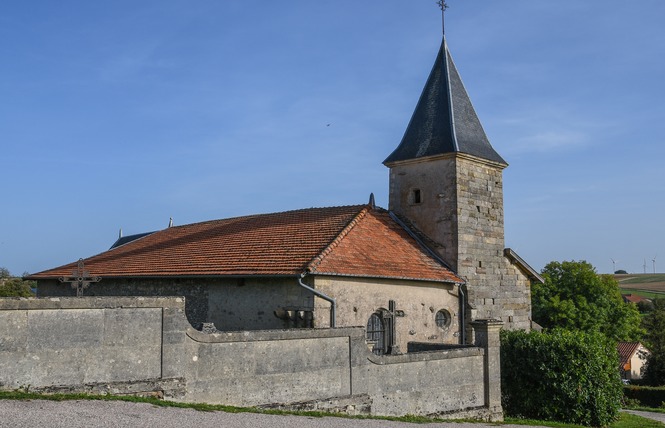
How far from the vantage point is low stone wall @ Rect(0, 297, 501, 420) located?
34.1 ft

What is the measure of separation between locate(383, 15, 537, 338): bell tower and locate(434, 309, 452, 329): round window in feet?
2.61

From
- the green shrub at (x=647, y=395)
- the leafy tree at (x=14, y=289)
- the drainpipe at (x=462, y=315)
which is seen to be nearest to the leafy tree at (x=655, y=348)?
the green shrub at (x=647, y=395)

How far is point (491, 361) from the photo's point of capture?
667 inches

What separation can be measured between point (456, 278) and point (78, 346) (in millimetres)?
13044

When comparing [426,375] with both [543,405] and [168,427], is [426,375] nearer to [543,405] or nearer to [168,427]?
[543,405]

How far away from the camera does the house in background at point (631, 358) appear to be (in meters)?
48.0

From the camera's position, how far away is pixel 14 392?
392 inches

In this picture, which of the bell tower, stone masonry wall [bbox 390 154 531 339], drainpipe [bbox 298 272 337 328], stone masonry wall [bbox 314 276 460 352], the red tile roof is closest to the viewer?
drainpipe [bbox 298 272 337 328]

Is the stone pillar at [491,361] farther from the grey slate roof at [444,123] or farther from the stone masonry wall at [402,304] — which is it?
the grey slate roof at [444,123]

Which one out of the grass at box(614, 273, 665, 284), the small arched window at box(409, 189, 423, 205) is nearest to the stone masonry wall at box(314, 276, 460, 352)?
the small arched window at box(409, 189, 423, 205)

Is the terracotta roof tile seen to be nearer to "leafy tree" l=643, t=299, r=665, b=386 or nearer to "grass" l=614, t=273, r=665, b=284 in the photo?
"leafy tree" l=643, t=299, r=665, b=386

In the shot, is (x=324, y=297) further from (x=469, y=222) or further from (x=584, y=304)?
(x=584, y=304)

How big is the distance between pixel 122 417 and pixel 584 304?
3751 cm

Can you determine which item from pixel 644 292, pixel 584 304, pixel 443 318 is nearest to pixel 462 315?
pixel 443 318
